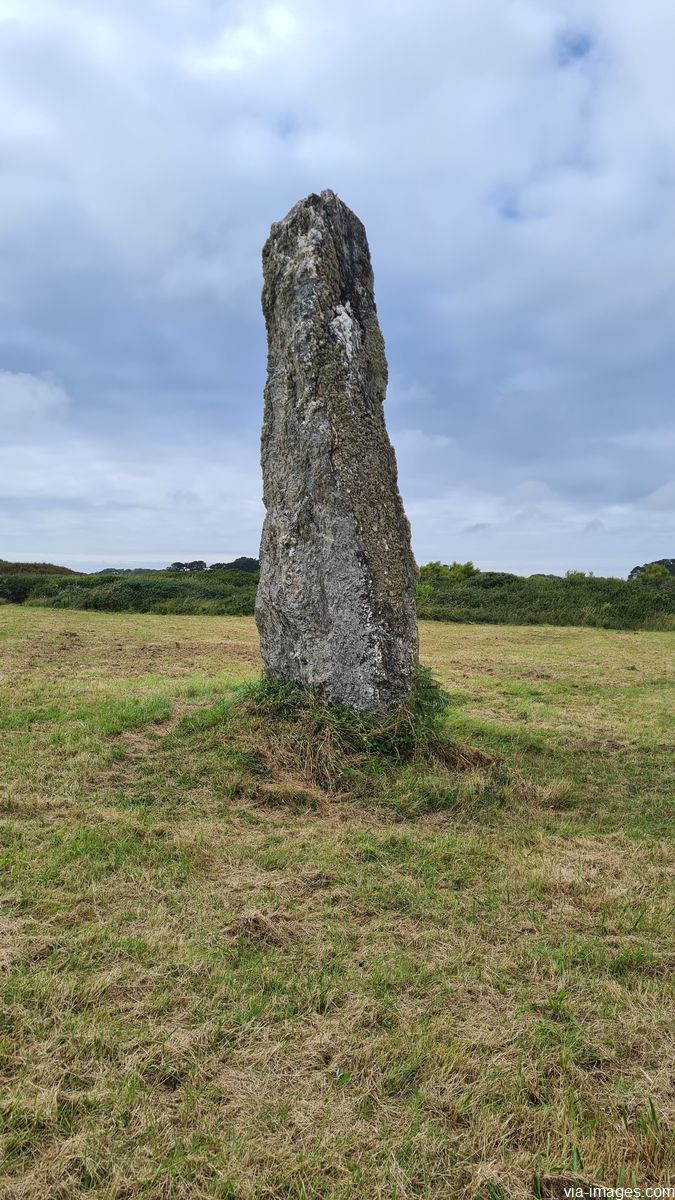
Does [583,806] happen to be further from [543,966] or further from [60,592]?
[60,592]

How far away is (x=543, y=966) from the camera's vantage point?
3396 millimetres

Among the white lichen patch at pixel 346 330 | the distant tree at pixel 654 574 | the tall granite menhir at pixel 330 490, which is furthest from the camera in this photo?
the distant tree at pixel 654 574

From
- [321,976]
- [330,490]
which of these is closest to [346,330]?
[330,490]

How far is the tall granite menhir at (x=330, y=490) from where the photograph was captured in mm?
7000

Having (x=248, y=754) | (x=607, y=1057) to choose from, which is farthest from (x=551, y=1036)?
(x=248, y=754)

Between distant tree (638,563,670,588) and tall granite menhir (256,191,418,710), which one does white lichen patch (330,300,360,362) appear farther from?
distant tree (638,563,670,588)

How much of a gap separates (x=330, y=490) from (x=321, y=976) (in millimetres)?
4824

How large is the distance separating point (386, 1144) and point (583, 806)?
4.28m

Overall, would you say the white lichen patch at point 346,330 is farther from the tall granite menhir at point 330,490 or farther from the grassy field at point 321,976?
the grassy field at point 321,976

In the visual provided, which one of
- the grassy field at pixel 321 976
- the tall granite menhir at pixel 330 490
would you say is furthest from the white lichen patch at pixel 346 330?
the grassy field at pixel 321 976

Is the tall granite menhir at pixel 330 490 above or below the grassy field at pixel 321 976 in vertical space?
above

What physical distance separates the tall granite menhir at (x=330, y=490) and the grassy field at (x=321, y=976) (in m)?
1.24

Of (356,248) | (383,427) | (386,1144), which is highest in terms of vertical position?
(356,248)

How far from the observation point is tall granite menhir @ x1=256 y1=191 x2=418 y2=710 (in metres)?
7.00
